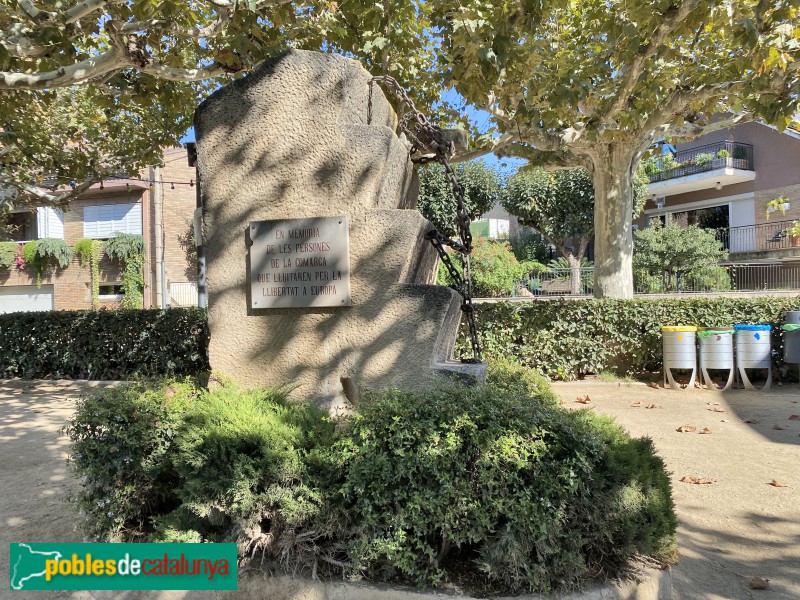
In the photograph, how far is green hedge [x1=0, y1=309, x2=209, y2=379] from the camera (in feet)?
32.1

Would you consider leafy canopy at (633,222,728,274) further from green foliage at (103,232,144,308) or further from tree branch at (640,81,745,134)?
green foliage at (103,232,144,308)

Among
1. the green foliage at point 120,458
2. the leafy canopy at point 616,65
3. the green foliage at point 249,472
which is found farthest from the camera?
the leafy canopy at point 616,65

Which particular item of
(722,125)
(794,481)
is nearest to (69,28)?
(794,481)

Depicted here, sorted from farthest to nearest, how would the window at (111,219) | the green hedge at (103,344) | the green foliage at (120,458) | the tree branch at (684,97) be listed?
the window at (111,219) → the green hedge at (103,344) → the tree branch at (684,97) → the green foliage at (120,458)

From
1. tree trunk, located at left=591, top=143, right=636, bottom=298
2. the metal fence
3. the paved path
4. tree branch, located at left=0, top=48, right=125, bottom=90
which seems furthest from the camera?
the metal fence

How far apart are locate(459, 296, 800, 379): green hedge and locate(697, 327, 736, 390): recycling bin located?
678mm

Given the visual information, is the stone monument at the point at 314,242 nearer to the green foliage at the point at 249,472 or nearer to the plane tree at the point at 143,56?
the green foliage at the point at 249,472

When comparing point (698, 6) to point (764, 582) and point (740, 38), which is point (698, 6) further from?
point (764, 582)

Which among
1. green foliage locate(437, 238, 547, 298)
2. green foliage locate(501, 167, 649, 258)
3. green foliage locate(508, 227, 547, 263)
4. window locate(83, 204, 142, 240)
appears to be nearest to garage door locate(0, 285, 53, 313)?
window locate(83, 204, 142, 240)

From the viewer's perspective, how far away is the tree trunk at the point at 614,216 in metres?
9.41

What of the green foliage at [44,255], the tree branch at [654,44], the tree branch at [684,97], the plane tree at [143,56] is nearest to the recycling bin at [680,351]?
the tree branch at [684,97]

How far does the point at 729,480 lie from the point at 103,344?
1054 cm

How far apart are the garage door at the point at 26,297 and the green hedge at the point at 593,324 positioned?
1047 inches

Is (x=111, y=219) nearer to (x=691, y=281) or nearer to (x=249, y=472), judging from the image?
(x=691, y=281)
